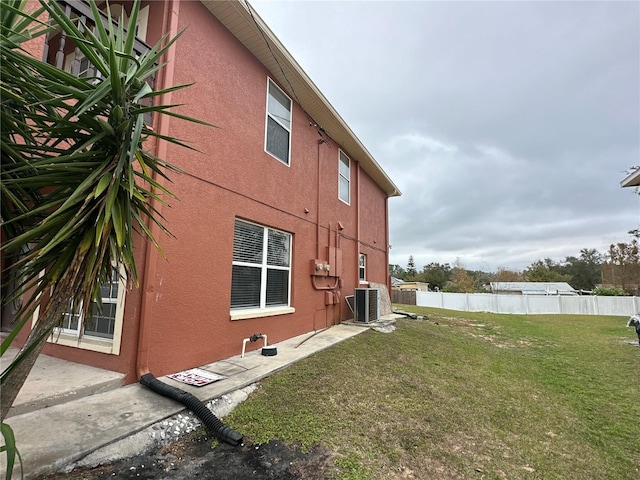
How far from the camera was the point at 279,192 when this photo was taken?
6180mm

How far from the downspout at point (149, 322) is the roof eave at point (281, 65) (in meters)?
0.93

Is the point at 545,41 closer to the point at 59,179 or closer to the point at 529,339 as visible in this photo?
the point at 529,339

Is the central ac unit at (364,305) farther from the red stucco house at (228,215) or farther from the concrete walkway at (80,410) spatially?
the concrete walkway at (80,410)

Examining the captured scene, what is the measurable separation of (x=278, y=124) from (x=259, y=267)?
3162mm

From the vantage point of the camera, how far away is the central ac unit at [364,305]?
862cm

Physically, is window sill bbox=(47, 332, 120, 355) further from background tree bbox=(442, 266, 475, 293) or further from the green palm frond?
background tree bbox=(442, 266, 475, 293)

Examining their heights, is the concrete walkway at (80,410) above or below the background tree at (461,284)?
below

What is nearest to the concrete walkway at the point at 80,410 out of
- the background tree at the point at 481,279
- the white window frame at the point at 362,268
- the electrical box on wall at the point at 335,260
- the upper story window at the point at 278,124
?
the electrical box on wall at the point at 335,260

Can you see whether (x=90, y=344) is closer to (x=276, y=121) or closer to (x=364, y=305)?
(x=276, y=121)

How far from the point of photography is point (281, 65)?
6.00 metres

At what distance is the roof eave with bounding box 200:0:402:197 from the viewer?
475 centimetres

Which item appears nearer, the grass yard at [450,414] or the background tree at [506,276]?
the grass yard at [450,414]

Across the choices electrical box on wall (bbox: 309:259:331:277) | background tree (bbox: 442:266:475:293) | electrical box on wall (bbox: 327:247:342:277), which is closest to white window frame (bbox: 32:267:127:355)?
electrical box on wall (bbox: 309:259:331:277)

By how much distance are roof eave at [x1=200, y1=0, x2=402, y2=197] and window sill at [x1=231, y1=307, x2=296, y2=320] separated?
15.8ft
